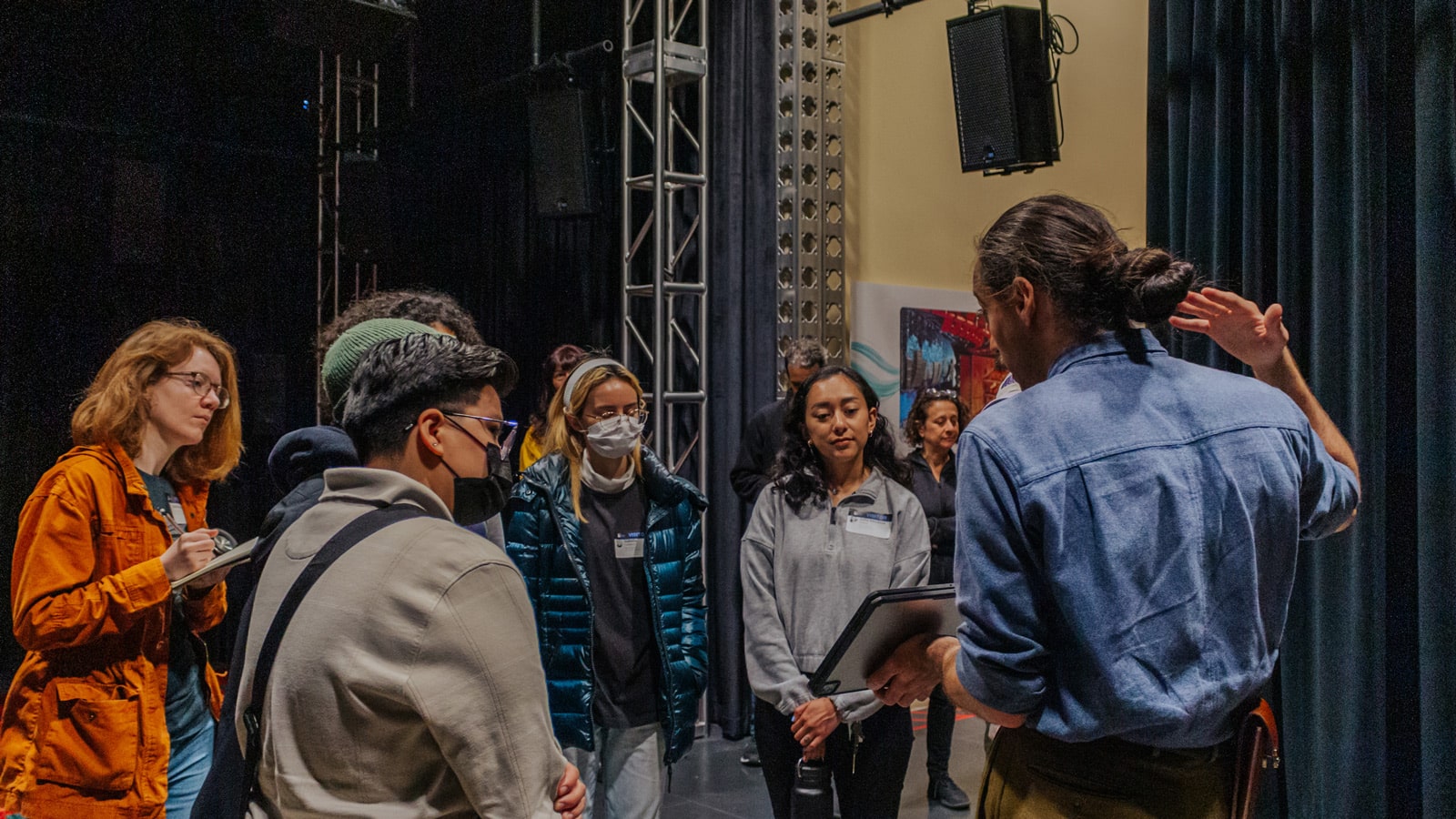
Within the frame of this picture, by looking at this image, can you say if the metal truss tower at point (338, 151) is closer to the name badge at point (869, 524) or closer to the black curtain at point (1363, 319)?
the name badge at point (869, 524)

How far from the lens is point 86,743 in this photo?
7.61 feet

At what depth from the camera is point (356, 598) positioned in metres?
1.21

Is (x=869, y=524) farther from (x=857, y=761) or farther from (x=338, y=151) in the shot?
(x=338, y=151)

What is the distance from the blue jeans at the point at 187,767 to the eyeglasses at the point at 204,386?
735 millimetres

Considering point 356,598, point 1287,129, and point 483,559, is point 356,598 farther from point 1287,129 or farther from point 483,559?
point 1287,129

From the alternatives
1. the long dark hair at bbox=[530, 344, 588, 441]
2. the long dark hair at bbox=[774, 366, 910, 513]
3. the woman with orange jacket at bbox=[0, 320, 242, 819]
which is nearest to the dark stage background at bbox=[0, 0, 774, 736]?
the long dark hair at bbox=[530, 344, 588, 441]

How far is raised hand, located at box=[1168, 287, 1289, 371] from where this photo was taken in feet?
5.58

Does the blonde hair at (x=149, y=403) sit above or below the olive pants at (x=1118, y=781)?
above

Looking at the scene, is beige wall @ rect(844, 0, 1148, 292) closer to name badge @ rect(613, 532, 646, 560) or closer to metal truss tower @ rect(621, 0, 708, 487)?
metal truss tower @ rect(621, 0, 708, 487)

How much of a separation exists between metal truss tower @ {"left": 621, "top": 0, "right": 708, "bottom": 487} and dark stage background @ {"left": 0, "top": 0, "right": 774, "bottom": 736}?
14 centimetres

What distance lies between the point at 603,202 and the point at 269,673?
5.08 m

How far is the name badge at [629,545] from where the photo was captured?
2955 millimetres

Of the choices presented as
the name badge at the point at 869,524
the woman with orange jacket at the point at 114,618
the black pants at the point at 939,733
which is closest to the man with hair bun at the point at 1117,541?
the name badge at the point at 869,524

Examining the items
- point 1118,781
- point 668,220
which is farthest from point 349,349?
point 668,220
